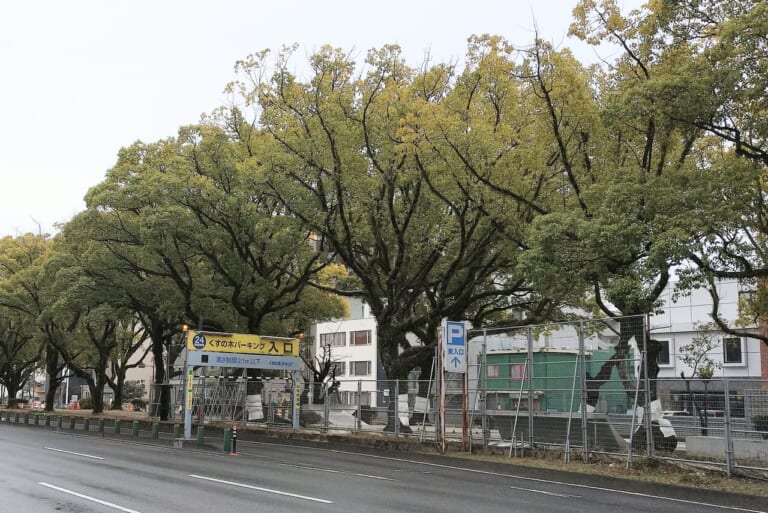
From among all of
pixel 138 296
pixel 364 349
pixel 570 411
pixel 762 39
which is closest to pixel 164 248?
pixel 138 296

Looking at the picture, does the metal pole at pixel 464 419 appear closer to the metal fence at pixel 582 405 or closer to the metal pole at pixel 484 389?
the metal fence at pixel 582 405

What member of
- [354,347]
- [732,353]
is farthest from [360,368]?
[732,353]

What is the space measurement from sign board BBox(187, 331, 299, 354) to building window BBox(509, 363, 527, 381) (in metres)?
12.0

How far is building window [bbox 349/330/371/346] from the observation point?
69.9m

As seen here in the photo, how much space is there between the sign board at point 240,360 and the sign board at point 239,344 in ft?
0.44

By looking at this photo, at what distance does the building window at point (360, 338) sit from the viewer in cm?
6986

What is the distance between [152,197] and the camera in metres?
30.2

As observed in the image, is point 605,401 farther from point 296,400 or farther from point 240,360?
point 296,400

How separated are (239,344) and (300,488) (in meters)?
16.4

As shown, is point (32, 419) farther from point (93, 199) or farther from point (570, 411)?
point (570, 411)

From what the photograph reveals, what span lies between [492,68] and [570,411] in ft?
34.1

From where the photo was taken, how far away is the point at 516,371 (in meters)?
21.7

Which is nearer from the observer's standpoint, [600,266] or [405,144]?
[600,266]

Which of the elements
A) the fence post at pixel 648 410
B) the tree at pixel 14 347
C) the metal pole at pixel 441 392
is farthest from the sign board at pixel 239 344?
the tree at pixel 14 347
